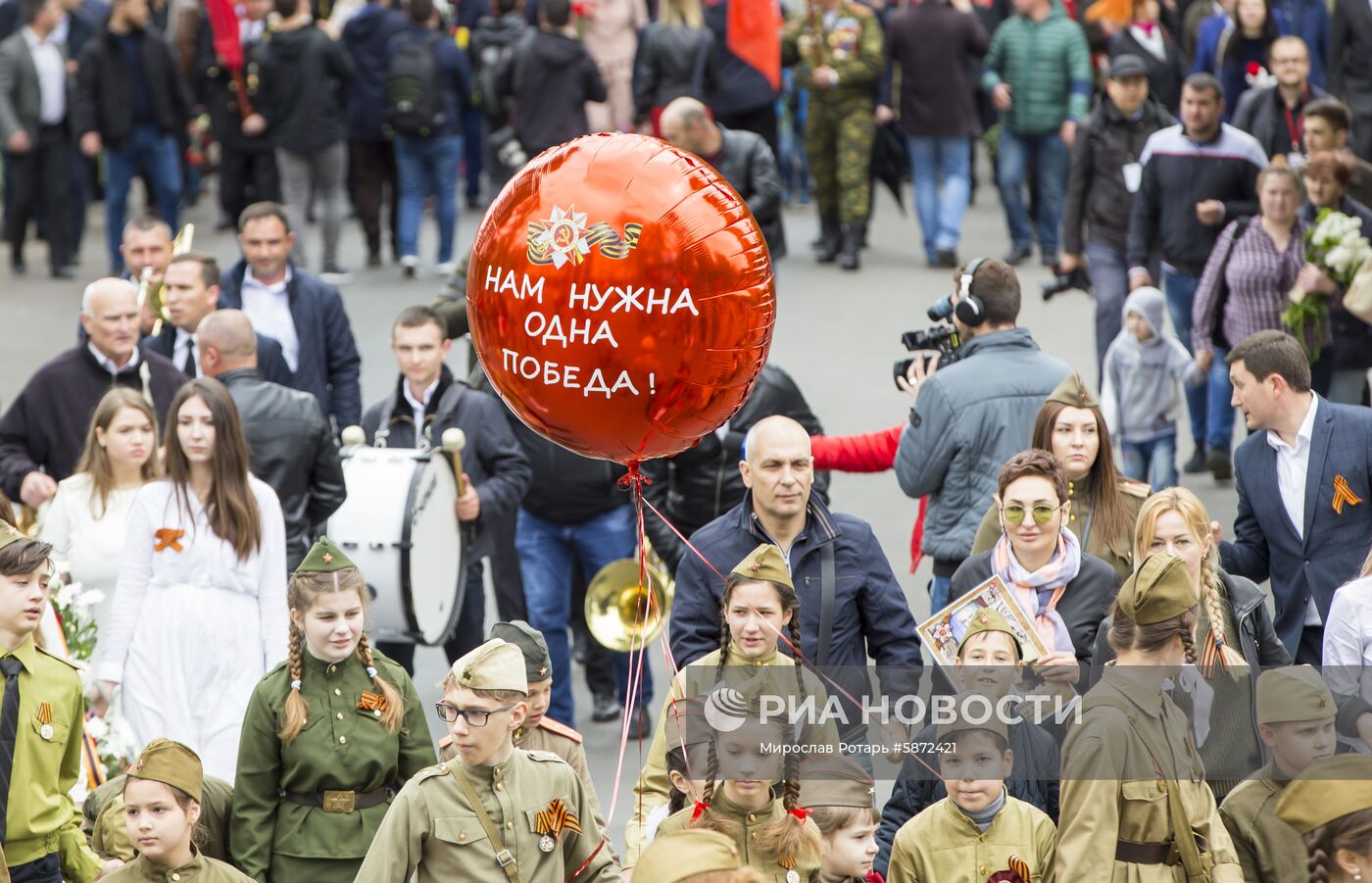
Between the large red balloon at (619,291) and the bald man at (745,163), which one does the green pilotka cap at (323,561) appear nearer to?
the large red balloon at (619,291)

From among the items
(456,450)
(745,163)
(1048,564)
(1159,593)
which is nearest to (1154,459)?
(745,163)

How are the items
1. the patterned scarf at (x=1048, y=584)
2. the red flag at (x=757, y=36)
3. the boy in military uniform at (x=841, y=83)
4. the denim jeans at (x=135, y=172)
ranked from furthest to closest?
1. the denim jeans at (x=135, y=172)
2. the red flag at (x=757, y=36)
3. the boy in military uniform at (x=841, y=83)
4. the patterned scarf at (x=1048, y=584)

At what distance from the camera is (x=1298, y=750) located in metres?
5.11

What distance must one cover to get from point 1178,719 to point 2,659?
3.32 meters

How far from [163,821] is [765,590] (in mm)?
1714

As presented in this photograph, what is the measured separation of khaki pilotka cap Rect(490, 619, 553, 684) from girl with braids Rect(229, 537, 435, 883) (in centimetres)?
38

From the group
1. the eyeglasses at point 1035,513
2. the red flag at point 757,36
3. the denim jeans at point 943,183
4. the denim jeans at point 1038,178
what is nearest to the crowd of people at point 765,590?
the eyeglasses at point 1035,513

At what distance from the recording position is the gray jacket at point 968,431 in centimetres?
692

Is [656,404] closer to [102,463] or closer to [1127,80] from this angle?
[102,463]

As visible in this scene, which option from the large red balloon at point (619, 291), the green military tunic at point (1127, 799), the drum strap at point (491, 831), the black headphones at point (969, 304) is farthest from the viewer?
the black headphones at point (969, 304)

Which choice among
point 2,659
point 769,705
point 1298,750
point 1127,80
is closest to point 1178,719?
point 1298,750

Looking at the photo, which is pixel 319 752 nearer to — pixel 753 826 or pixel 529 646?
pixel 529 646

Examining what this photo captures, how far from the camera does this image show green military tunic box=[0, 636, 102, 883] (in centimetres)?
563

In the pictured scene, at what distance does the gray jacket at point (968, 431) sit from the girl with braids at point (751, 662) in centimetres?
158
